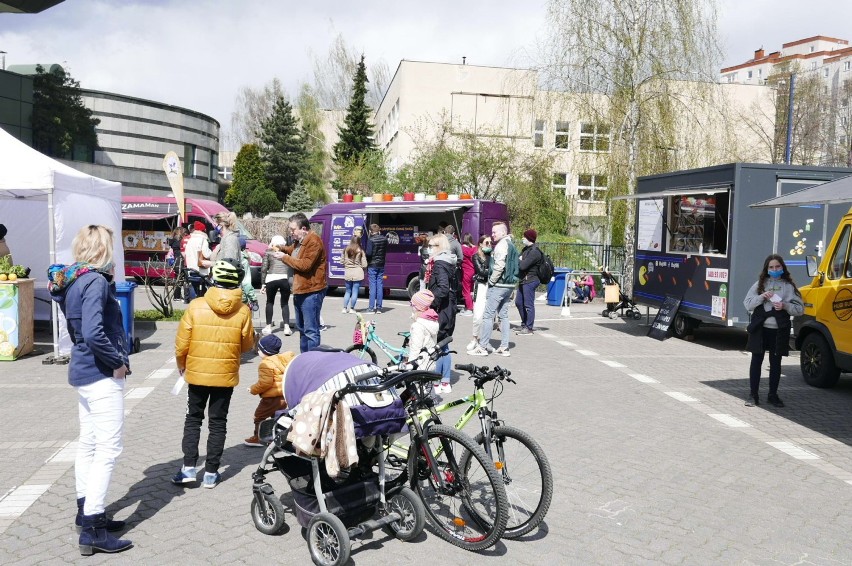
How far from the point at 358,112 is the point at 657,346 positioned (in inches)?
1831

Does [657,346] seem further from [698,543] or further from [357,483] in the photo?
[357,483]

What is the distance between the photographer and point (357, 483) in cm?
448

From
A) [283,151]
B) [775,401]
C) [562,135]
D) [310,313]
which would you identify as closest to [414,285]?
[562,135]

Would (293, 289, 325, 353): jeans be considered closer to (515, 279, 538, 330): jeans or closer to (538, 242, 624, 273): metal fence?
(515, 279, 538, 330): jeans

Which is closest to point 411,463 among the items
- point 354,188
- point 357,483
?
point 357,483

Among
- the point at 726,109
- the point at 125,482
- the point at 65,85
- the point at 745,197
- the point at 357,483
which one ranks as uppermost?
the point at 65,85

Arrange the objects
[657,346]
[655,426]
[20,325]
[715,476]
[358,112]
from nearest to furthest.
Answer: [715,476]
[655,426]
[20,325]
[657,346]
[358,112]

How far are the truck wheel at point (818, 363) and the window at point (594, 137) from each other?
12333 millimetres

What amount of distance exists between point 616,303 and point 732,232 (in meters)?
5.47

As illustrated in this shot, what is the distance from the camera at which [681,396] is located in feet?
30.7

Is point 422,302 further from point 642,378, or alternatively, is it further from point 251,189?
point 251,189

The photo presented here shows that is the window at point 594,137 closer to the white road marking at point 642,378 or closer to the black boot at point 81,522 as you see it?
the white road marking at point 642,378

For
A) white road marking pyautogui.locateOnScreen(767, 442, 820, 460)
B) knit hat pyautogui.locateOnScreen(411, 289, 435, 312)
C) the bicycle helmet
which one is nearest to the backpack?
knit hat pyautogui.locateOnScreen(411, 289, 435, 312)

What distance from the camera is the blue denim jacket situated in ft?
14.0
